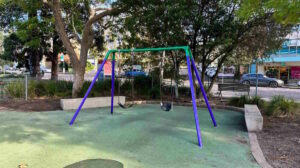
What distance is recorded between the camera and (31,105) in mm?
9023

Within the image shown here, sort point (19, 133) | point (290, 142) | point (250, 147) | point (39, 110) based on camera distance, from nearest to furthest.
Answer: point (250, 147)
point (290, 142)
point (19, 133)
point (39, 110)

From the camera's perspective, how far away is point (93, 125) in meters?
6.34

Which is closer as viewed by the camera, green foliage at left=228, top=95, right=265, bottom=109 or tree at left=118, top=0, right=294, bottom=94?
tree at left=118, top=0, right=294, bottom=94

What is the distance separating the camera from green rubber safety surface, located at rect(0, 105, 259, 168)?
3941 millimetres

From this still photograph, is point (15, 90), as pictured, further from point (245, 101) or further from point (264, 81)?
point (264, 81)

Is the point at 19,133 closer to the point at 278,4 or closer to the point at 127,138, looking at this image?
the point at 127,138

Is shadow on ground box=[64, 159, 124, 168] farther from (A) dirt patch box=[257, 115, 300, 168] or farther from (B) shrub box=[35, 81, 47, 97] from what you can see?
(B) shrub box=[35, 81, 47, 97]

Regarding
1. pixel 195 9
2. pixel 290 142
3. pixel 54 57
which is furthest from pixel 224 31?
pixel 54 57

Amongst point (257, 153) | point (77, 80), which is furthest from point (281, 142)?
point (77, 80)

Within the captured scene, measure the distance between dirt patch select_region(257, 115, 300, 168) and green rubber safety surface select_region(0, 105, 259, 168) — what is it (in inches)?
14.8

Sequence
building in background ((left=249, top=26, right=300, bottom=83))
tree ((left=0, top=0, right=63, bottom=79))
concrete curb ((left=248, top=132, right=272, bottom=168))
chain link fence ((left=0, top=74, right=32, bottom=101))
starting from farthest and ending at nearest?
building in background ((left=249, top=26, right=300, bottom=83))
tree ((left=0, top=0, right=63, bottom=79))
chain link fence ((left=0, top=74, right=32, bottom=101))
concrete curb ((left=248, top=132, right=272, bottom=168))

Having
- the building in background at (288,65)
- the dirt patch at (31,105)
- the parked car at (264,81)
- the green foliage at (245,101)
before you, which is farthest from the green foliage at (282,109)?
the building in background at (288,65)

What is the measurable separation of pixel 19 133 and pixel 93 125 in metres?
1.74

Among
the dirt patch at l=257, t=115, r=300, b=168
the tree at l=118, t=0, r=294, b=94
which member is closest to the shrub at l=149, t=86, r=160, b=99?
the tree at l=118, t=0, r=294, b=94
